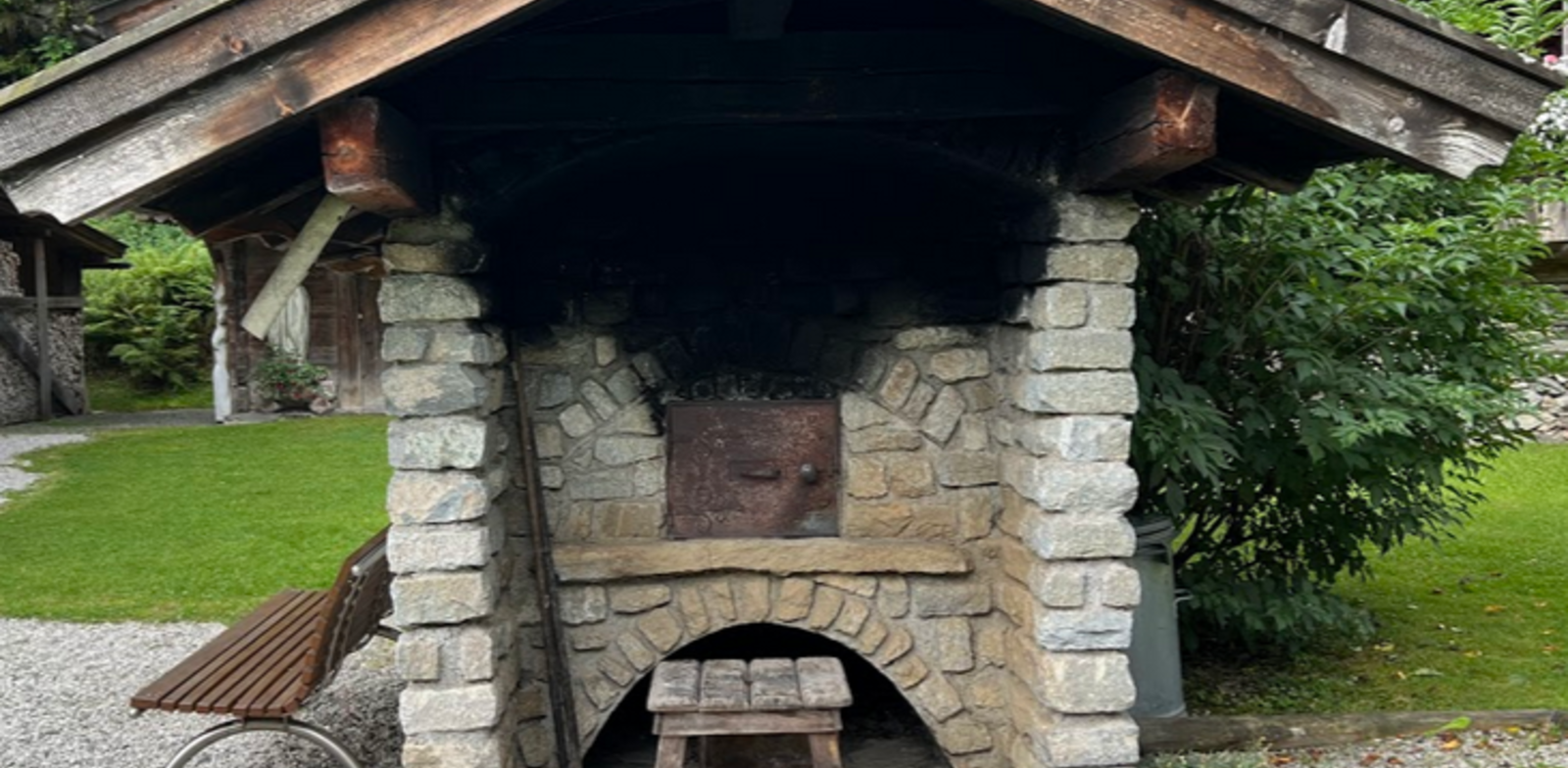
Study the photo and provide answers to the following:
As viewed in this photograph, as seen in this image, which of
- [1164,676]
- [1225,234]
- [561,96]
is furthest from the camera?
[1225,234]

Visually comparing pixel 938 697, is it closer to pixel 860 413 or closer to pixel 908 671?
pixel 908 671

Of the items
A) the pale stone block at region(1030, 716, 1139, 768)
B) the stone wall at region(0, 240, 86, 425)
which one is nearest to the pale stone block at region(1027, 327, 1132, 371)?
the pale stone block at region(1030, 716, 1139, 768)

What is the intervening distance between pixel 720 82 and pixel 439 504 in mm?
1565

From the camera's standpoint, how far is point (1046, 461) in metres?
4.09

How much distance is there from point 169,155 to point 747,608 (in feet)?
8.29

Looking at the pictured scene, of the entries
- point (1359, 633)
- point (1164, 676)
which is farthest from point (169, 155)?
point (1359, 633)

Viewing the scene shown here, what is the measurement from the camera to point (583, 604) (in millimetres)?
4621

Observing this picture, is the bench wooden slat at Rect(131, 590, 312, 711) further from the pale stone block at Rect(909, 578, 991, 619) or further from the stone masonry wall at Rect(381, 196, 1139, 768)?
the pale stone block at Rect(909, 578, 991, 619)

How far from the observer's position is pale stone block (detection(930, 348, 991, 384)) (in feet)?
15.4

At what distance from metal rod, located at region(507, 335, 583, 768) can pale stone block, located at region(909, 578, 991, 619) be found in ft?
4.27

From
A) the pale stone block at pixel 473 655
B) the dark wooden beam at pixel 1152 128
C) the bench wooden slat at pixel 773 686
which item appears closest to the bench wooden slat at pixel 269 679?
the pale stone block at pixel 473 655

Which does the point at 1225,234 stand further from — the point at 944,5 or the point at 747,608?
the point at 747,608

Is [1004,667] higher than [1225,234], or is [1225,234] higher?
[1225,234]

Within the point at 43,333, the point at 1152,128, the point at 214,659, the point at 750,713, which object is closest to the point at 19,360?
the point at 43,333
